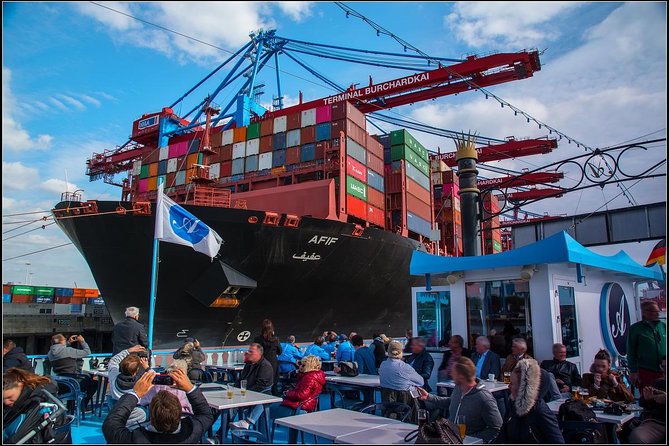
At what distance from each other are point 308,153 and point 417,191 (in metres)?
6.91

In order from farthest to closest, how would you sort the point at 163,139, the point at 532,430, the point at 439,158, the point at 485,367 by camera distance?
the point at 439,158 → the point at 163,139 → the point at 485,367 → the point at 532,430

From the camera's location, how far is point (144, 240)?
15031mm

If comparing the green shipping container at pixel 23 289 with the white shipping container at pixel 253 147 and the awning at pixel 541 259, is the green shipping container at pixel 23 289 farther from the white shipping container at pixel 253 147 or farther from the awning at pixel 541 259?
the awning at pixel 541 259

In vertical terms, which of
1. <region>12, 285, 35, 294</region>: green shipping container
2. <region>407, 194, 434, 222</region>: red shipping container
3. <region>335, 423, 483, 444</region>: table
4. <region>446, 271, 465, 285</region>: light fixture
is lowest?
<region>335, 423, 483, 444</region>: table

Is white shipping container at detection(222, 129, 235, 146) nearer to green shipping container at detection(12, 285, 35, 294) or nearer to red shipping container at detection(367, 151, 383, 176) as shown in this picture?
red shipping container at detection(367, 151, 383, 176)

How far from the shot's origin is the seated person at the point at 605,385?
504 cm

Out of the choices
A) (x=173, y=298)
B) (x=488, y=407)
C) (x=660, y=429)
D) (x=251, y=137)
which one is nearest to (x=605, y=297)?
(x=660, y=429)

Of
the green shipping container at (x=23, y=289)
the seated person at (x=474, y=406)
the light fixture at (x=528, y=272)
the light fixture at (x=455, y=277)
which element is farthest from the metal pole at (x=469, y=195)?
the green shipping container at (x=23, y=289)

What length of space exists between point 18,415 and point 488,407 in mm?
3628

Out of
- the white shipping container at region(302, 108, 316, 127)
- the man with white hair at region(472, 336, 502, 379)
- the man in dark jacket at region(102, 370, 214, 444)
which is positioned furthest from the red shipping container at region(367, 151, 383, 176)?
the man in dark jacket at region(102, 370, 214, 444)

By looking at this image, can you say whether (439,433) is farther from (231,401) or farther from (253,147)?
(253,147)

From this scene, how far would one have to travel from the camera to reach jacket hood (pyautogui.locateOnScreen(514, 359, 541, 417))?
11.2 feet

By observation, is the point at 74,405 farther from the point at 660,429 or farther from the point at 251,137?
the point at 251,137

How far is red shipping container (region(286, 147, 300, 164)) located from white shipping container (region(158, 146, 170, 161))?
7439 mm
